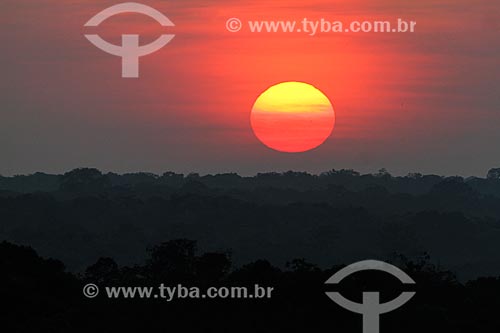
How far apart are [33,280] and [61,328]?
13.4 m

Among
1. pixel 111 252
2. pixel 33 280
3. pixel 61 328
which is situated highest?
pixel 111 252

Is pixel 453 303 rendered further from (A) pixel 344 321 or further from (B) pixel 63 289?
(B) pixel 63 289

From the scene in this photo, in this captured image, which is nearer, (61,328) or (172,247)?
(61,328)

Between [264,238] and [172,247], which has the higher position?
[264,238]

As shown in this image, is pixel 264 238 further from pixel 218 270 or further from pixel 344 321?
pixel 344 321

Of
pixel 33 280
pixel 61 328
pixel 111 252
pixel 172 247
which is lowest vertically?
pixel 61 328

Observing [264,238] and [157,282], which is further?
[264,238]

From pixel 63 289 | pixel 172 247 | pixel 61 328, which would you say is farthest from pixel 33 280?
pixel 172 247

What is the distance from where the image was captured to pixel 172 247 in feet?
347

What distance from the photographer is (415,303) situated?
7419 cm

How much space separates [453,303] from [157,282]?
20.3 meters

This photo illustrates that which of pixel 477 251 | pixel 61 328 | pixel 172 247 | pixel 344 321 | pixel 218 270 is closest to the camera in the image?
pixel 61 328

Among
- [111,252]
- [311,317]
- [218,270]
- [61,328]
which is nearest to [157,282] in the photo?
[218,270]

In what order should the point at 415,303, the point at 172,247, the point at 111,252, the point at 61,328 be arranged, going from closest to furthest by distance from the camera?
→ the point at 61,328
the point at 415,303
the point at 172,247
the point at 111,252
